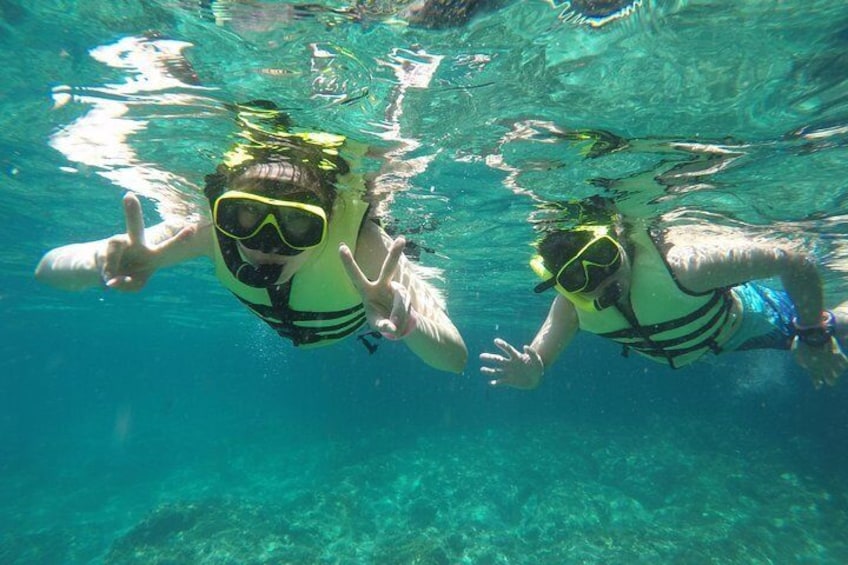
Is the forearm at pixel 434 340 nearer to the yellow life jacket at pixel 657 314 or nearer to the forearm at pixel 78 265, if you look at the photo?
the forearm at pixel 78 265

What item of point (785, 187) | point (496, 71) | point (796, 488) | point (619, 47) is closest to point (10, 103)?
point (496, 71)

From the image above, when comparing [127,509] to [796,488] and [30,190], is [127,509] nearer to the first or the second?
[30,190]

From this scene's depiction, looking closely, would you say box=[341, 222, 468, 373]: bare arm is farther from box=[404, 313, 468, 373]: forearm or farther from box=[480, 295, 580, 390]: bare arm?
box=[480, 295, 580, 390]: bare arm

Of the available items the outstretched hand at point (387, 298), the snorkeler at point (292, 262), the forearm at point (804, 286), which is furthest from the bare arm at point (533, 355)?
the forearm at point (804, 286)

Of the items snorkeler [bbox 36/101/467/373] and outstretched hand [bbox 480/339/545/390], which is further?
outstretched hand [bbox 480/339/545/390]

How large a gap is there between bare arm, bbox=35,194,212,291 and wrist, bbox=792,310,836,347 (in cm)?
813

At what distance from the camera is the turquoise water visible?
18.3ft

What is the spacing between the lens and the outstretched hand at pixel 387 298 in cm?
346

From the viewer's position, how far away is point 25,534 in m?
22.4

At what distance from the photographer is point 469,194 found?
11438mm

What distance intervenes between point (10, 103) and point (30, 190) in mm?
7200

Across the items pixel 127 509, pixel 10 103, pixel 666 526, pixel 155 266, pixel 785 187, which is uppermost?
pixel 10 103

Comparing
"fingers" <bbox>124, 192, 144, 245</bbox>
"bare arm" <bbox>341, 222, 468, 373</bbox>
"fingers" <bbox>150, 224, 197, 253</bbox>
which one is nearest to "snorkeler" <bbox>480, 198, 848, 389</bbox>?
"bare arm" <bbox>341, 222, 468, 373</bbox>

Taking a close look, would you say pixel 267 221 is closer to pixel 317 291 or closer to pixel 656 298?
pixel 317 291
